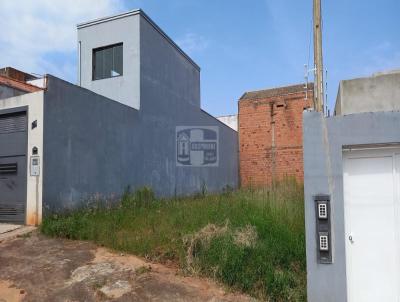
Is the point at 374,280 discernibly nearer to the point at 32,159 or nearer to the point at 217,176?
the point at 32,159

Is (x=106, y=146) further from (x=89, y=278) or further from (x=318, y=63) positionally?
(x=318, y=63)

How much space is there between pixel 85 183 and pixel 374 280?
25.0ft

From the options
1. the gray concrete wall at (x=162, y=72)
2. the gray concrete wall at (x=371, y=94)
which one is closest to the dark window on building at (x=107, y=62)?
the gray concrete wall at (x=162, y=72)

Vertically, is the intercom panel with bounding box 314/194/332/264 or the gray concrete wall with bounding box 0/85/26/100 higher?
the gray concrete wall with bounding box 0/85/26/100

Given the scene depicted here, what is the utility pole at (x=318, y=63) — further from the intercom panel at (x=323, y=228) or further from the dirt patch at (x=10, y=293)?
the dirt patch at (x=10, y=293)

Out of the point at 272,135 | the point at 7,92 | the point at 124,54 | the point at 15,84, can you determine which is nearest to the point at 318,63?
the point at 124,54

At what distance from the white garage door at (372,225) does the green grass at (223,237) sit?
3.03ft

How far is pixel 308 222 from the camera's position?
546cm

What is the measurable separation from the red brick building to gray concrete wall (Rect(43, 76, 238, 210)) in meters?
4.16

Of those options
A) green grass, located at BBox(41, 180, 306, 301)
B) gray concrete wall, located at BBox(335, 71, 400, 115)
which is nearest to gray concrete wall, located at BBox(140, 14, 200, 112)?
green grass, located at BBox(41, 180, 306, 301)

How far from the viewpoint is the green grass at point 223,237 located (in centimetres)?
608

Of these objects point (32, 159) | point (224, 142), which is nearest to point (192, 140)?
point (224, 142)

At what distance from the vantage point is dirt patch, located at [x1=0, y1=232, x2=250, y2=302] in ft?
18.9

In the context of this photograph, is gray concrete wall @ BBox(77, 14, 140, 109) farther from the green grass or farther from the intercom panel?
the intercom panel
